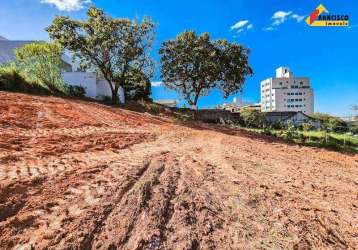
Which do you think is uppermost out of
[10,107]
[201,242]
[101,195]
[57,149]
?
[10,107]

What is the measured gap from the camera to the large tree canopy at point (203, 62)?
22031 mm

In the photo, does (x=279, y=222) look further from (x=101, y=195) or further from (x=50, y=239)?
(x=50, y=239)

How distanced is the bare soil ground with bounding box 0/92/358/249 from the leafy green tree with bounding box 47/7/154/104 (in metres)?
11.2

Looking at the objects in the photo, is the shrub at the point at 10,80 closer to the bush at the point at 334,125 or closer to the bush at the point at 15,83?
the bush at the point at 15,83

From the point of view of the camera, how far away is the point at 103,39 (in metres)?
16.5

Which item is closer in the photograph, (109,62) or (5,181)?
(5,181)

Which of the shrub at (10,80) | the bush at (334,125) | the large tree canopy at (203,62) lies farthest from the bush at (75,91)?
the bush at (334,125)

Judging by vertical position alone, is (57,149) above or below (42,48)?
below

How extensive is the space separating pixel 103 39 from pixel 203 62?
8.03m

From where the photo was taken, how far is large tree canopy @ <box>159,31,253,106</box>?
22.0 meters

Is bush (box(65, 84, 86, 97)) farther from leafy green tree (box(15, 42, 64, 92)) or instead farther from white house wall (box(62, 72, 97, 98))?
white house wall (box(62, 72, 97, 98))

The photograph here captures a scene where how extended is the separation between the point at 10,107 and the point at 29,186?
631 cm

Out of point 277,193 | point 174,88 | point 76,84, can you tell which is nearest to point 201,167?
point 277,193

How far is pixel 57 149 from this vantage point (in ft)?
18.7
